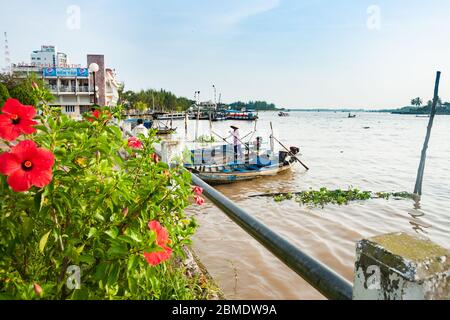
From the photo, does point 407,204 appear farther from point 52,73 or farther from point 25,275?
point 52,73

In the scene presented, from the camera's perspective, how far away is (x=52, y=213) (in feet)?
4.66

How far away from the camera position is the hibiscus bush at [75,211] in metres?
1.25

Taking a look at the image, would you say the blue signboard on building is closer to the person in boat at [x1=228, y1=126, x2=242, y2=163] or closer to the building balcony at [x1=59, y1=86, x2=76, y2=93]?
the building balcony at [x1=59, y1=86, x2=76, y2=93]

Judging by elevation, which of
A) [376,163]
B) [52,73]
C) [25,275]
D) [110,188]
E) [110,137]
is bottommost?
[376,163]

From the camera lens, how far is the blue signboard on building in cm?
5997

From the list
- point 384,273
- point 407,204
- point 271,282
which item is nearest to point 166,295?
point 384,273

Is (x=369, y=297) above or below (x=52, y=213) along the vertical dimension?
below

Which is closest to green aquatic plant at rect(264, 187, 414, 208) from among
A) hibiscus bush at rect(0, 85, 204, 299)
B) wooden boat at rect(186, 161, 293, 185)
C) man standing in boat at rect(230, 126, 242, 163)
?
wooden boat at rect(186, 161, 293, 185)

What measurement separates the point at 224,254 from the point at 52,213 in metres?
6.60

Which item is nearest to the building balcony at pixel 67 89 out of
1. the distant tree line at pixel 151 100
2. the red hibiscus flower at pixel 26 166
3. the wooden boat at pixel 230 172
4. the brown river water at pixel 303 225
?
the distant tree line at pixel 151 100

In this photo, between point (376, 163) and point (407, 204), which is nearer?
point (407, 204)

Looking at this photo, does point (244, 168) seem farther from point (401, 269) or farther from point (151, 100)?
point (151, 100)

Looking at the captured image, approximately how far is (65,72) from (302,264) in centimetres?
6944

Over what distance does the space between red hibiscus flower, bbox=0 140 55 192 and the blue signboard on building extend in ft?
224
